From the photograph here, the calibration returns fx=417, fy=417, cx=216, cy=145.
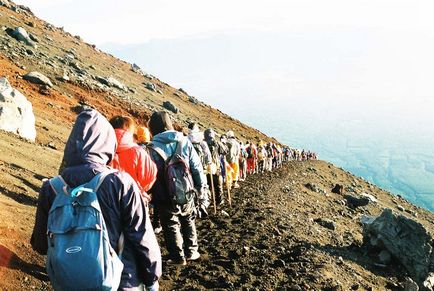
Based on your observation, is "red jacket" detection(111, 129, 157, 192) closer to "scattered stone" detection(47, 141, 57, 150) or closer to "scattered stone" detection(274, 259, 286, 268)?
"scattered stone" detection(274, 259, 286, 268)

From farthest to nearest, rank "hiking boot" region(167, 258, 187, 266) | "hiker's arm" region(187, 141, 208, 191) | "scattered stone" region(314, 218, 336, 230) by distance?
"scattered stone" region(314, 218, 336, 230) < "hiking boot" region(167, 258, 187, 266) < "hiker's arm" region(187, 141, 208, 191)

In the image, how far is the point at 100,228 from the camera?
3350 millimetres

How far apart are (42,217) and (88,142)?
0.90 meters

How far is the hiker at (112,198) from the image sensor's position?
11.8 ft

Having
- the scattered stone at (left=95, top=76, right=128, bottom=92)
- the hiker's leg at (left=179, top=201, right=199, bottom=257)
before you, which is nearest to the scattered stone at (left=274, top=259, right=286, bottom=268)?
the hiker's leg at (left=179, top=201, right=199, bottom=257)

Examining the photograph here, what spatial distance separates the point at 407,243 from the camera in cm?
1174

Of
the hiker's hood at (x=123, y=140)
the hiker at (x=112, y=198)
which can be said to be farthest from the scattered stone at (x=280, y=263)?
the hiker at (x=112, y=198)

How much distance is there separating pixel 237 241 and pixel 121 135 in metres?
5.72

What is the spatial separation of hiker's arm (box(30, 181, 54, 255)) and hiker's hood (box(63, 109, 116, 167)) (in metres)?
0.32

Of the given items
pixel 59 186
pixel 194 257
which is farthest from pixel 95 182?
pixel 194 257

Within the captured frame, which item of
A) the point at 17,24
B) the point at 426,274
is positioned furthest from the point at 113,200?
the point at 17,24

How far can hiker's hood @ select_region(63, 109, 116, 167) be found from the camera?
12.0ft

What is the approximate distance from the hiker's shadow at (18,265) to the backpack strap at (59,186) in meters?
3.86

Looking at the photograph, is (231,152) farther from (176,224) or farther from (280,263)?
(176,224)
